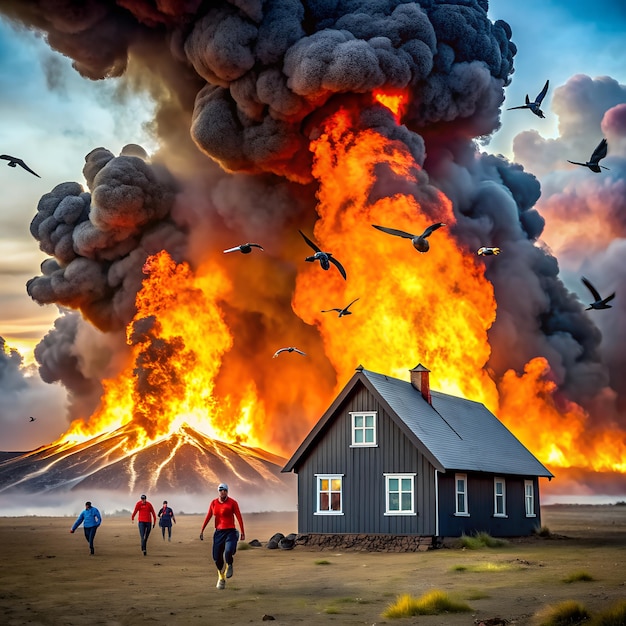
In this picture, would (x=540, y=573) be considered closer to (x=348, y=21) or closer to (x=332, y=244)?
(x=332, y=244)

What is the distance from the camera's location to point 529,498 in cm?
4800

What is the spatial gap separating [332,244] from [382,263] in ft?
13.7

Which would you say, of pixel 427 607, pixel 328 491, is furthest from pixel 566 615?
pixel 328 491

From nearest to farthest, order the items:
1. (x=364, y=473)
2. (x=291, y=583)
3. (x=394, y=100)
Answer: (x=291, y=583) < (x=364, y=473) < (x=394, y=100)

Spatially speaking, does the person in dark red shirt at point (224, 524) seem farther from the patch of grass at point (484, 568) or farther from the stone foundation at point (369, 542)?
the stone foundation at point (369, 542)

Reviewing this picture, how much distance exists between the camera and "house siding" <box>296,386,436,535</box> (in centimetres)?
3841

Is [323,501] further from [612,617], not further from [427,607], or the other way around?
[612,617]

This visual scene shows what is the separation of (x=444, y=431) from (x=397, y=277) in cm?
2244

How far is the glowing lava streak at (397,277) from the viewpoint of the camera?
61.8m

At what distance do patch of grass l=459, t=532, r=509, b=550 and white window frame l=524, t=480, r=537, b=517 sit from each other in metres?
8.41

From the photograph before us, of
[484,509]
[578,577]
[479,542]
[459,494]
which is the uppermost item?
[459,494]

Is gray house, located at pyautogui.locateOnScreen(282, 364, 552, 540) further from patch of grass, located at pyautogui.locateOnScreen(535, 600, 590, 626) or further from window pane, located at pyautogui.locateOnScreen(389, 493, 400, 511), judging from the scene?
patch of grass, located at pyautogui.locateOnScreen(535, 600, 590, 626)

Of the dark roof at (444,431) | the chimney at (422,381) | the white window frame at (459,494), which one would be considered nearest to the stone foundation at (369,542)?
the white window frame at (459,494)

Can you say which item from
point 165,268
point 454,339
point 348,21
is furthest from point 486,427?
point 165,268
